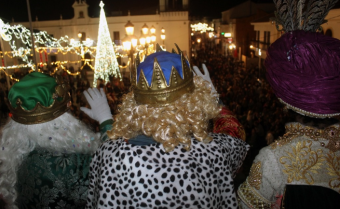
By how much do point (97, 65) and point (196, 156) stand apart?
1663 cm

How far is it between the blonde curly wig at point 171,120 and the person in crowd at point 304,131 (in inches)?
19.2

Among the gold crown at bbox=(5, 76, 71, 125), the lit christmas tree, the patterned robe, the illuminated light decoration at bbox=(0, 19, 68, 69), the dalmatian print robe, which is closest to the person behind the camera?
the dalmatian print robe

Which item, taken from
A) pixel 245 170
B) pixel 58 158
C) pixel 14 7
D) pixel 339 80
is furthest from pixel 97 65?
pixel 14 7

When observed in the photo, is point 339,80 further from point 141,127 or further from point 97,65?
point 97,65

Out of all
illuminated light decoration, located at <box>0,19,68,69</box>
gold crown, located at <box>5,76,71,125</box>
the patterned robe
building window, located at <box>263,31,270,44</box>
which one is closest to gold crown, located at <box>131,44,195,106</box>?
the patterned robe

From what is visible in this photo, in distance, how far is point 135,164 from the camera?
1617 mm

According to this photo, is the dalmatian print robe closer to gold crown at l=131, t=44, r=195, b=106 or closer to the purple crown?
gold crown at l=131, t=44, r=195, b=106

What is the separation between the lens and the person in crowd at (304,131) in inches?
66.3

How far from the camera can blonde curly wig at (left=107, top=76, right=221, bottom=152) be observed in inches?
64.5

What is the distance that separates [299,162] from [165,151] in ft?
2.98

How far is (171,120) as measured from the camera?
1656 millimetres

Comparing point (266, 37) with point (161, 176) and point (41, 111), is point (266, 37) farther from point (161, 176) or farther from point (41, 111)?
point (161, 176)

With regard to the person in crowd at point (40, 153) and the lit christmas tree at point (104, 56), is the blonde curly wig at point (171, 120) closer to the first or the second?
the person in crowd at point (40, 153)

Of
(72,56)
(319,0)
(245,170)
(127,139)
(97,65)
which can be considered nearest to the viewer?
(127,139)
